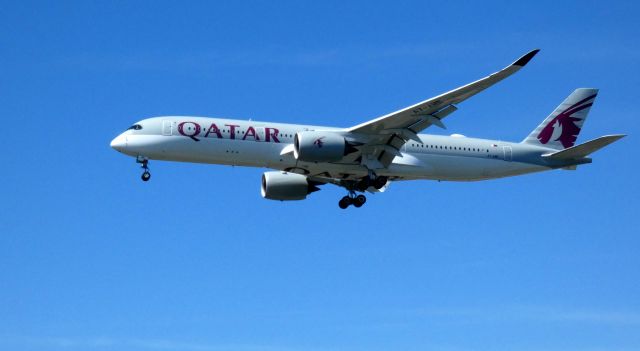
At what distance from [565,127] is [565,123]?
0.26 meters

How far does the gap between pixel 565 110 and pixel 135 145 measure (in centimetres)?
2401

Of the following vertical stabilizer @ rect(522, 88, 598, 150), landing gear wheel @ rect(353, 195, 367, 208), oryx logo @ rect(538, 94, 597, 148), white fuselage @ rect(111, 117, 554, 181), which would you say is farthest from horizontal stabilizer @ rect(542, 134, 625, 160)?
landing gear wheel @ rect(353, 195, 367, 208)

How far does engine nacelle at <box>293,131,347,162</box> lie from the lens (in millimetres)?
54500

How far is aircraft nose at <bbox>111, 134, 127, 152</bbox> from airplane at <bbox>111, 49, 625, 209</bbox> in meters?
0.01

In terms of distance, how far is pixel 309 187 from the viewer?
204ft

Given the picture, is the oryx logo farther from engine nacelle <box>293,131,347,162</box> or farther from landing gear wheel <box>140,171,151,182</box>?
landing gear wheel <box>140,171,151,182</box>

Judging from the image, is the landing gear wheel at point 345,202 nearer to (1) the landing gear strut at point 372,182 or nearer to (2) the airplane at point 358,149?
(2) the airplane at point 358,149

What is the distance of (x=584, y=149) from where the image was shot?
191ft

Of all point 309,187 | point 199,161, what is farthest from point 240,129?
point 309,187

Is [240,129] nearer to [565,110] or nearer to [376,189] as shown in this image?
[376,189]

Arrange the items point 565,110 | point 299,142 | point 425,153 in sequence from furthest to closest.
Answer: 1. point 565,110
2. point 425,153
3. point 299,142

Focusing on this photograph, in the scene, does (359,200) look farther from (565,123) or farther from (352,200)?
(565,123)

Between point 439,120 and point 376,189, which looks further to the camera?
point 376,189

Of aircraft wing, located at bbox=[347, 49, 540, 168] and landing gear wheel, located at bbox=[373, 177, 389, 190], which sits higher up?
aircraft wing, located at bbox=[347, 49, 540, 168]
